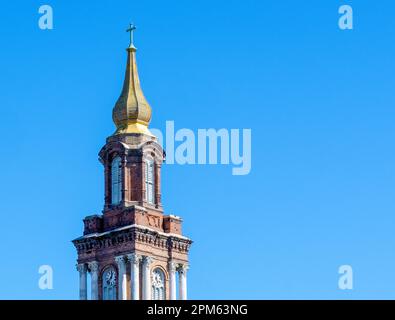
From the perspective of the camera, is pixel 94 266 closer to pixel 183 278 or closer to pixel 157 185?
pixel 183 278

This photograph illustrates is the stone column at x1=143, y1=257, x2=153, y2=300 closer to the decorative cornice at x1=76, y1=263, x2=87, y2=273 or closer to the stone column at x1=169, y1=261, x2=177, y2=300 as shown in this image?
the stone column at x1=169, y1=261, x2=177, y2=300

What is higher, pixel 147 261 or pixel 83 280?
pixel 147 261

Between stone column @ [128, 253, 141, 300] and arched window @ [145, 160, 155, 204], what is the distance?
5001 millimetres

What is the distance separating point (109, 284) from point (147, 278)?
123 inches

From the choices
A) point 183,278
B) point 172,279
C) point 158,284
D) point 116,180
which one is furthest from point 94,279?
point 116,180

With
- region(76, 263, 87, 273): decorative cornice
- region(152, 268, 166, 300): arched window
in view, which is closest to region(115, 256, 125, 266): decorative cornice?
region(152, 268, 166, 300): arched window

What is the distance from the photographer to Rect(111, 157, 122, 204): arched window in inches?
4242

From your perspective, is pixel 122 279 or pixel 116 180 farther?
pixel 116 180

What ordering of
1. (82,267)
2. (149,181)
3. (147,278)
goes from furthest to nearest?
1. (149,181)
2. (82,267)
3. (147,278)

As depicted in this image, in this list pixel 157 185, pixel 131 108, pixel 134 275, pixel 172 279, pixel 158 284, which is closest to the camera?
pixel 134 275

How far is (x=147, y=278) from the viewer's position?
105062mm

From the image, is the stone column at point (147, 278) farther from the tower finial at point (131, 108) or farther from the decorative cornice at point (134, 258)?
the tower finial at point (131, 108)
